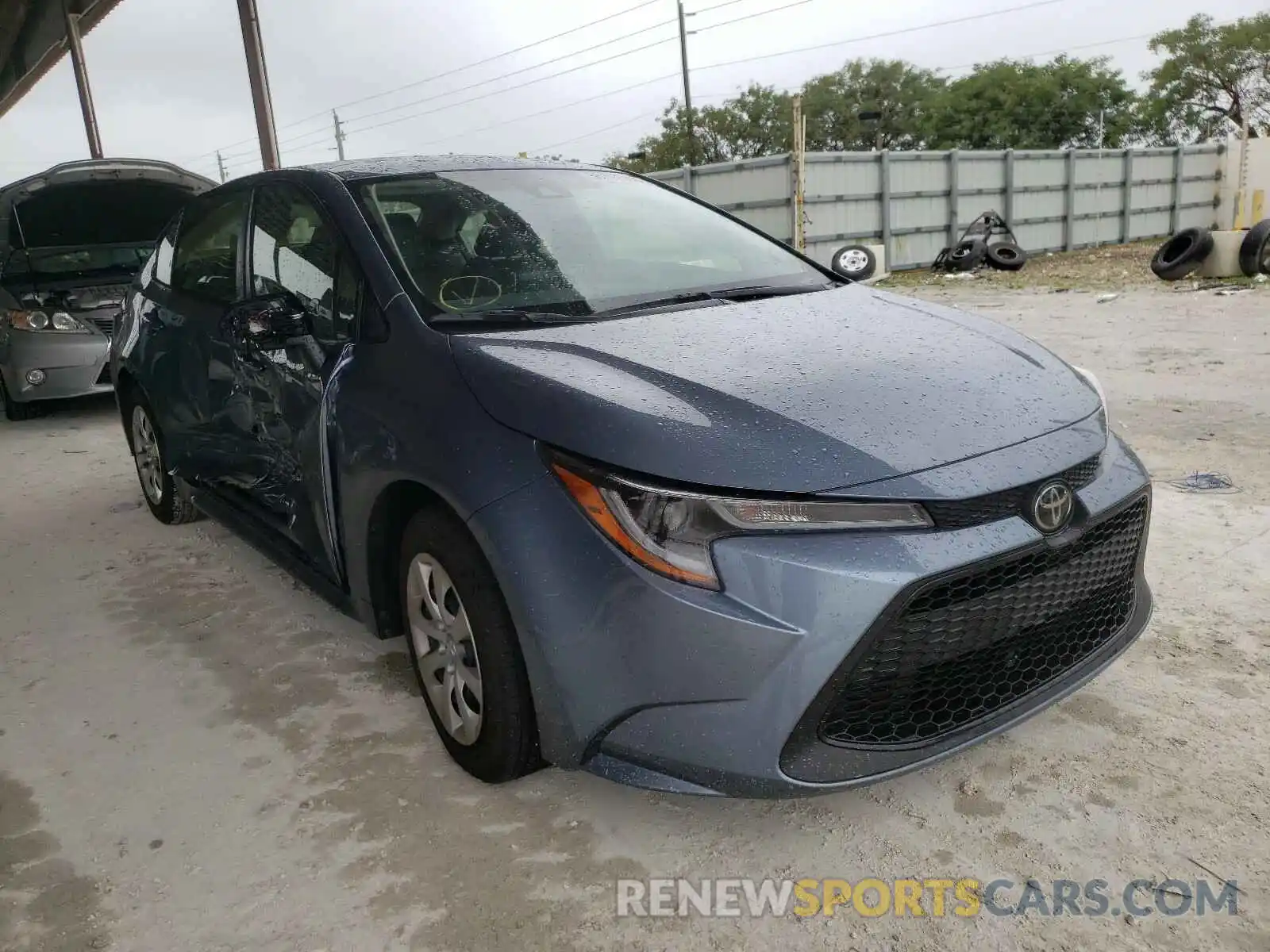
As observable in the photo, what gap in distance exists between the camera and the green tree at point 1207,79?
37281 millimetres

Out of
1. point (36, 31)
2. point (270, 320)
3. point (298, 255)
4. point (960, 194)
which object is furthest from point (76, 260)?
point (36, 31)

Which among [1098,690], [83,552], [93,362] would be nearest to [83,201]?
[93,362]

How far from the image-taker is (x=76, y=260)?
6695mm

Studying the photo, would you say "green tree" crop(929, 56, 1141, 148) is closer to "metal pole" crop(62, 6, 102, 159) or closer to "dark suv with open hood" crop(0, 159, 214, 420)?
"metal pole" crop(62, 6, 102, 159)

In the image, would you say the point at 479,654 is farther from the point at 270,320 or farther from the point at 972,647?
the point at 270,320

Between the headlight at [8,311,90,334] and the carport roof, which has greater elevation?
the carport roof

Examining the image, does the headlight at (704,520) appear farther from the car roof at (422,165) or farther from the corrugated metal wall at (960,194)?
the corrugated metal wall at (960,194)

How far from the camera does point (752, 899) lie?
1.85 meters

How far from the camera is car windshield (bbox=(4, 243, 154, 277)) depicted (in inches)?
256

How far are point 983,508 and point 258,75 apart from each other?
10270 millimetres

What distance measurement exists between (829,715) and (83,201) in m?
7.38

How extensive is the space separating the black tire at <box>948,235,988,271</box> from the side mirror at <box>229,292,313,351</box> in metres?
15.2

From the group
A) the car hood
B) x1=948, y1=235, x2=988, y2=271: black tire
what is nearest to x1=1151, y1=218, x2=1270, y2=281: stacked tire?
x1=948, y1=235, x2=988, y2=271: black tire

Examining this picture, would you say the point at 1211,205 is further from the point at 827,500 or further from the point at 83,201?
the point at 827,500
